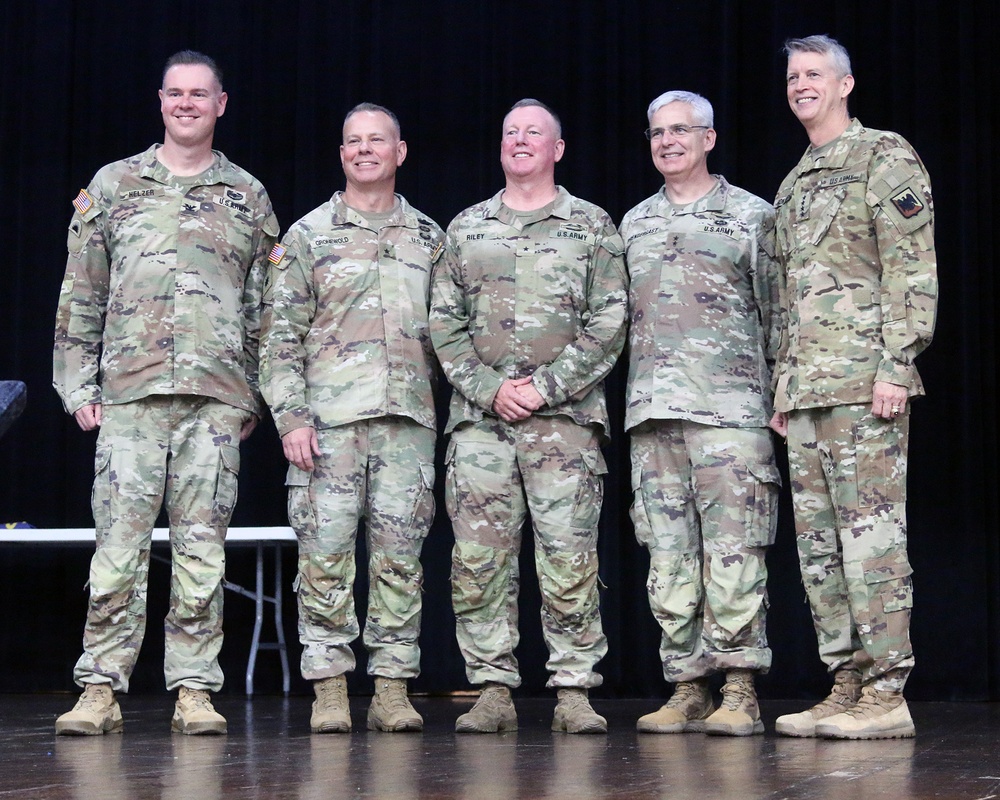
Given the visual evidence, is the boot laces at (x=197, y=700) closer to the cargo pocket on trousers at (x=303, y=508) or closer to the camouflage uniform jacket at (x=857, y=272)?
the cargo pocket on trousers at (x=303, y=508)

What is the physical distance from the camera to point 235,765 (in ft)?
8.55

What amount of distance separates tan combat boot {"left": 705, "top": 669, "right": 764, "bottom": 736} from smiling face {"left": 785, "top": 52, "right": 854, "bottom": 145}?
1354 millimetres

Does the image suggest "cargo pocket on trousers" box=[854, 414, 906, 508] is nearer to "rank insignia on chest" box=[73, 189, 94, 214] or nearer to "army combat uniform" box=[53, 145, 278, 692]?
"army combat uniform" box=[53, 145, 278, 692]

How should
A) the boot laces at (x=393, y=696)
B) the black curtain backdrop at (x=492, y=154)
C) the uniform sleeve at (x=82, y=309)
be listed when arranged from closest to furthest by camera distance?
the boot laces at (x=393, y=696)
the uniform sleeve at (x=82, y=309)
the black curtain backdrop at (x=492, y=154)

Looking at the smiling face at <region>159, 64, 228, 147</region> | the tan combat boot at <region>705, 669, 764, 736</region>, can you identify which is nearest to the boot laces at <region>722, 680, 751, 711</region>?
the tan combat boot at <region>705, 669, 764, 736</region>

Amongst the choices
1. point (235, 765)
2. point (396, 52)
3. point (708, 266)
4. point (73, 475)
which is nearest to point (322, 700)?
point (235, 765)

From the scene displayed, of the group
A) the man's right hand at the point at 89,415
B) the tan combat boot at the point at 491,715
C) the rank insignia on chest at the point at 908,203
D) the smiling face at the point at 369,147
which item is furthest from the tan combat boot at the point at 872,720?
the man's right hand at the point at 89,415

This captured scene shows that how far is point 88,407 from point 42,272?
7.75 ft

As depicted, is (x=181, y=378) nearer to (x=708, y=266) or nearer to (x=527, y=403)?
(x=527, y=403)

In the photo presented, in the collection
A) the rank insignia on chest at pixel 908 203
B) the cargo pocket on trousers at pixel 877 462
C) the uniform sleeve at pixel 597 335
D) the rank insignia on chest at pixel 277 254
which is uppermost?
the rank insignia on chest at pixel 908 203

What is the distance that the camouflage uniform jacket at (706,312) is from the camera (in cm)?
339

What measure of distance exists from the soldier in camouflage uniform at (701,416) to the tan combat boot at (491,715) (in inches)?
13.2

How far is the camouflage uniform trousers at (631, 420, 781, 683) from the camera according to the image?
3.31 metres

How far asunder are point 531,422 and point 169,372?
0.92 metres
